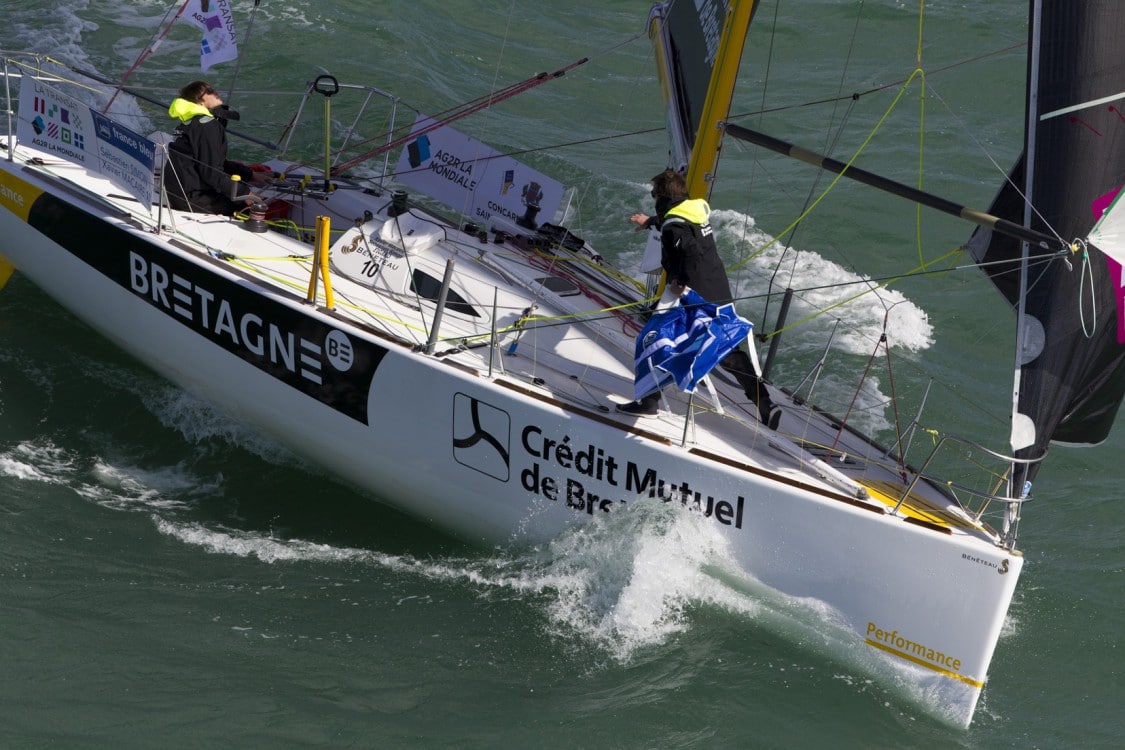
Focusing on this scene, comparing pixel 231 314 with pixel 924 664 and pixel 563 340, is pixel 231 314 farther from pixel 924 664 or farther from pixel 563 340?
pixel 924 664

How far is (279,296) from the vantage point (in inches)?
249

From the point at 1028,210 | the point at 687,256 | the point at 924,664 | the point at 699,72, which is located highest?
the point at 699,72

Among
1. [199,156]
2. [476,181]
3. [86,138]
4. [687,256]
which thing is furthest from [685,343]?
[86,138]

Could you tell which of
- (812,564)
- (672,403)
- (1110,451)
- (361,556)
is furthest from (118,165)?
(1110,451)

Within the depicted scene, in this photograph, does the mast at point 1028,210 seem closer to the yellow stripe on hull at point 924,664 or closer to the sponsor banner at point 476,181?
the yellow stripe on hull at point 924,664

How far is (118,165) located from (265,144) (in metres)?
1.64

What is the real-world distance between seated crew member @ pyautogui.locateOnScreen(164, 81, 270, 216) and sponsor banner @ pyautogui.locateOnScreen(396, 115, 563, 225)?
1158 millimetres

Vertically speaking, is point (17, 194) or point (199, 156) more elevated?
point (199, 156)

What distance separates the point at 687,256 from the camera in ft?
19.1

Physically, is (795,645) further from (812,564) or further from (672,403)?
(672,403)

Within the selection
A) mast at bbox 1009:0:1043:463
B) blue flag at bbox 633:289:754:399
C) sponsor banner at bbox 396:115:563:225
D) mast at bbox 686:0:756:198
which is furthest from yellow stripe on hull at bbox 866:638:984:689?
sponsor banner at bbox 396:115:563:225

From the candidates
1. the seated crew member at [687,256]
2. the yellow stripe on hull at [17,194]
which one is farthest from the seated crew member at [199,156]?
the seated crew member at [687,256]

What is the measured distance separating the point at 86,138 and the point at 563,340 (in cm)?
307

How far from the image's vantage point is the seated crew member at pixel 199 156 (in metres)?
7.25
